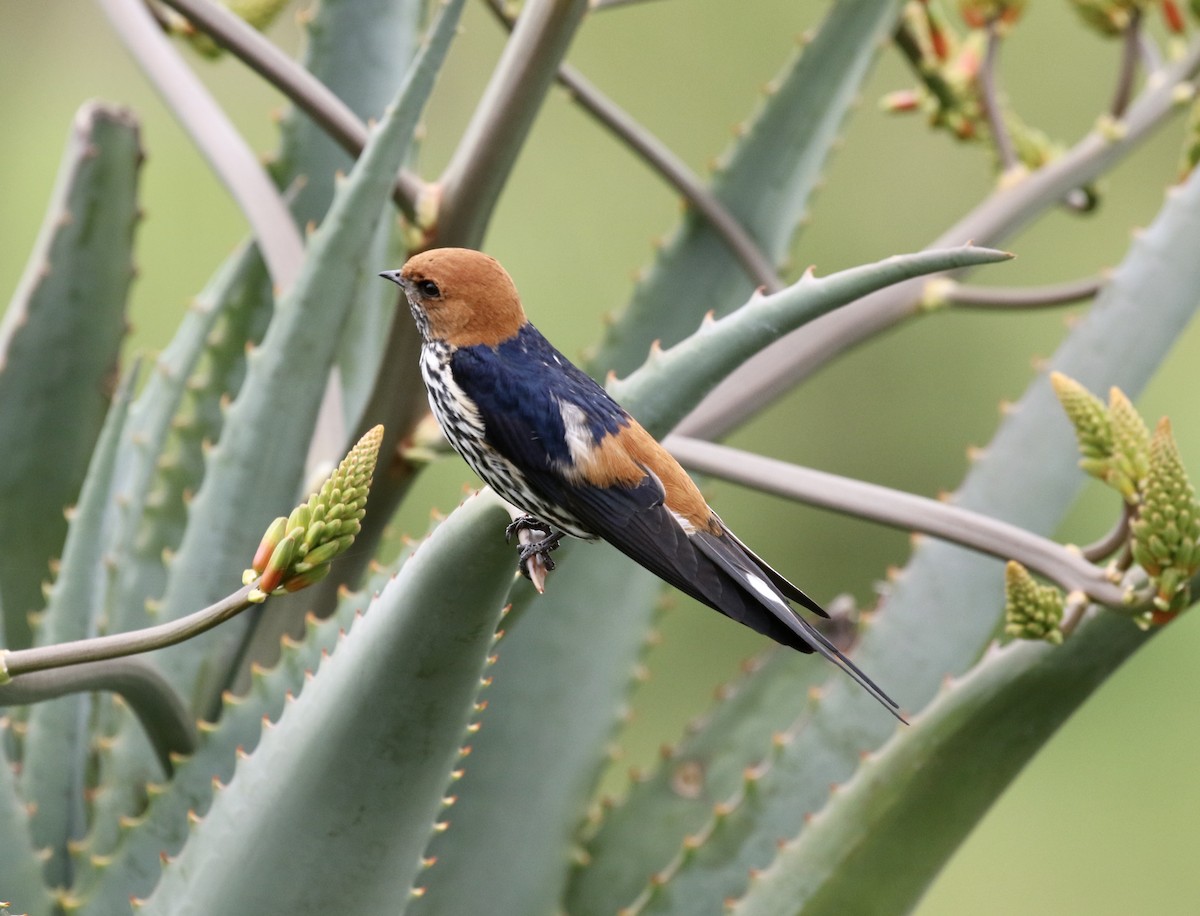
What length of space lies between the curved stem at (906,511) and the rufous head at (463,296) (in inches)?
3.7

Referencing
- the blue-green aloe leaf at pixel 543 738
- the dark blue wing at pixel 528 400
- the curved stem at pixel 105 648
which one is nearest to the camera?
the curved stem at pixel 105 648

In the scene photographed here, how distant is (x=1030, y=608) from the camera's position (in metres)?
0.56

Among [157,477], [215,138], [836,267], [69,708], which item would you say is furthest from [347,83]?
[836,267]

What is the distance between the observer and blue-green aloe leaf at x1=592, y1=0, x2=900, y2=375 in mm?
838

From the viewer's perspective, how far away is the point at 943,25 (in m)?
0.94

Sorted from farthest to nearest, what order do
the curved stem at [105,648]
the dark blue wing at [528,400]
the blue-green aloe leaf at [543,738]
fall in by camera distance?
the blue-green aloe leaf at [543,738], the dark blue wing at [528,400], the curved stem at [105,648]

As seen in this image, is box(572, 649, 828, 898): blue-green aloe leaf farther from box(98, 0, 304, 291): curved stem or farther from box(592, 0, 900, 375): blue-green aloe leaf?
box(98, 0, 304, 291): curved stem

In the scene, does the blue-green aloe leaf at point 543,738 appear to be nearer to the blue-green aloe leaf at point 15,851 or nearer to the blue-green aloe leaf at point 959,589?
the blue-green aloe leaf at point 959,589

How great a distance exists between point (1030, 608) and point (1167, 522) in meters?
0.06

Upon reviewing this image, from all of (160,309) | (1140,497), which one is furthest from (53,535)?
(160,309)

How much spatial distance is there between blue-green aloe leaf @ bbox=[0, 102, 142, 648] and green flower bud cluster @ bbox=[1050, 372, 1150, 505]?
0.51 metres

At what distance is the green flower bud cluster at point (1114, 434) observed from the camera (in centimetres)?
58

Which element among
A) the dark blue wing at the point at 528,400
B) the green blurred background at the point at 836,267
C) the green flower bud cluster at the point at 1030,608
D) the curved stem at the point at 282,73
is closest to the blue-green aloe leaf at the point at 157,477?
the curved stem at the point at 282,73

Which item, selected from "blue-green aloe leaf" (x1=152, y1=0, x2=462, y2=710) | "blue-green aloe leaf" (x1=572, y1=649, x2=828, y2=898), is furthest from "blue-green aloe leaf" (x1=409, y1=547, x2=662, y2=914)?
"blue-green aloe leaf" (x1=152, y1=0, x2=462, y2=710)
